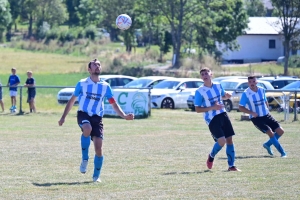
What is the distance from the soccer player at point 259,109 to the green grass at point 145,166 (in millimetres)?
426

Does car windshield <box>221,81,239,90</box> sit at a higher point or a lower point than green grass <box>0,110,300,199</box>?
higher

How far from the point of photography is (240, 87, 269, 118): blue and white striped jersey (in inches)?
590

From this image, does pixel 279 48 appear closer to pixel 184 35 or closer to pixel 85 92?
pixel 184 35

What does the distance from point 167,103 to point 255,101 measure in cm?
1729

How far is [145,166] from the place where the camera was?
1350 cm

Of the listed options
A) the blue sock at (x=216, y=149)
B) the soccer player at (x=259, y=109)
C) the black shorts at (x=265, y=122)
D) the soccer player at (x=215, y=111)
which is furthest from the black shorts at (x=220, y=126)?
the black shorts at (x=265, y=122)

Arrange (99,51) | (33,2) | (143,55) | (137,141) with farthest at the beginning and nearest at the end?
(33,2), (99,51), (143,55), (137,141)

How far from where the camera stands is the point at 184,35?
2532 inches

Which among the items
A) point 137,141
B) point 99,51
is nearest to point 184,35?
point 99,51

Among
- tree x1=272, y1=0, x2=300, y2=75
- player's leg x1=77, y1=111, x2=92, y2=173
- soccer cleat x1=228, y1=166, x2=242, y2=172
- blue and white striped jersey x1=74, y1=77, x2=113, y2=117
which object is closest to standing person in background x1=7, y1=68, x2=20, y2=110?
soccer cleat x1=228, y1=166, x2=242, y2=172

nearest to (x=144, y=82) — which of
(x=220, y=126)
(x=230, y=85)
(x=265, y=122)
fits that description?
(x=230, y=85)

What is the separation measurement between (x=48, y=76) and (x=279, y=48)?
33.1m

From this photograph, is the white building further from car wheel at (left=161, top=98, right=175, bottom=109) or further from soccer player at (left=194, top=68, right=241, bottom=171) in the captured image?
soccer player at (left=194, top=68, right=241, bottom=171)

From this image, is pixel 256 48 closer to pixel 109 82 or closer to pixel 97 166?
pixel 109 82
